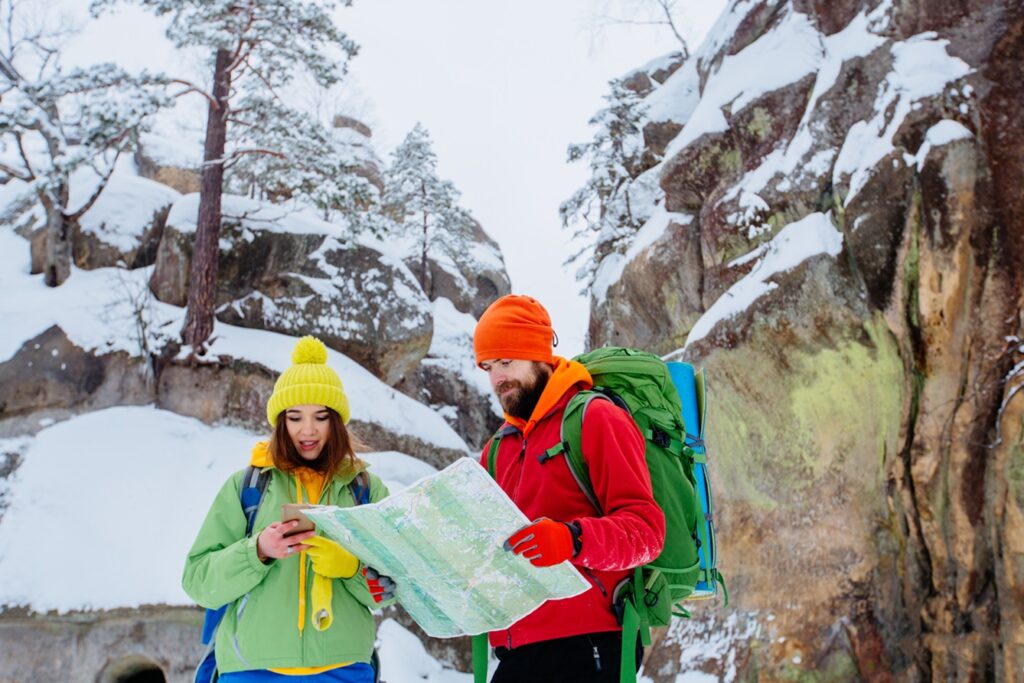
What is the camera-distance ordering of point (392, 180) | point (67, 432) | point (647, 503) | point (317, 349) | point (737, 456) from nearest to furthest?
point (647, 503) → point (317, 349) → point (737, 456) → point (67, 432) → point (392, 180)

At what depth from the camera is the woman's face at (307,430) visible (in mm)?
3496

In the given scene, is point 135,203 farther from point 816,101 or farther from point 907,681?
point 907,681

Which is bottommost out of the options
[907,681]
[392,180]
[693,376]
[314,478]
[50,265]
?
[907,681]

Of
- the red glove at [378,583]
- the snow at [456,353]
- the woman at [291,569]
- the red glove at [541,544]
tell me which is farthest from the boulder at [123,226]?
the red glove at [541,544]

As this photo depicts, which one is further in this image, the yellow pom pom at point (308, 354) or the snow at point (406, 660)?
the snow at point (406, 660)

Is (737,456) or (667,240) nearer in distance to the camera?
(737,456)

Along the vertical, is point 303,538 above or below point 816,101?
below

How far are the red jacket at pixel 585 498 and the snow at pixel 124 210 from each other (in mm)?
15545

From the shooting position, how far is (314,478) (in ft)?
11.5

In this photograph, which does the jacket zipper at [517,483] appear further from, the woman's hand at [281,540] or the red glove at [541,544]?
the woman's hand at [281,540]

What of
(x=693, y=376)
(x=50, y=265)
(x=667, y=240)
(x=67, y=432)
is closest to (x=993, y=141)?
(x=667, y=240)

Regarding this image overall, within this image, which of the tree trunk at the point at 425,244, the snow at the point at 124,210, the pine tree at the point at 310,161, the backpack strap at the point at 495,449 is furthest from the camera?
the tree trunk at the point at 425,244

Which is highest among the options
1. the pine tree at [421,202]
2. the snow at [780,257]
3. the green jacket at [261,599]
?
the pine tree at [421,202]

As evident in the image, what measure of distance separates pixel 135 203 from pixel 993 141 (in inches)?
632
